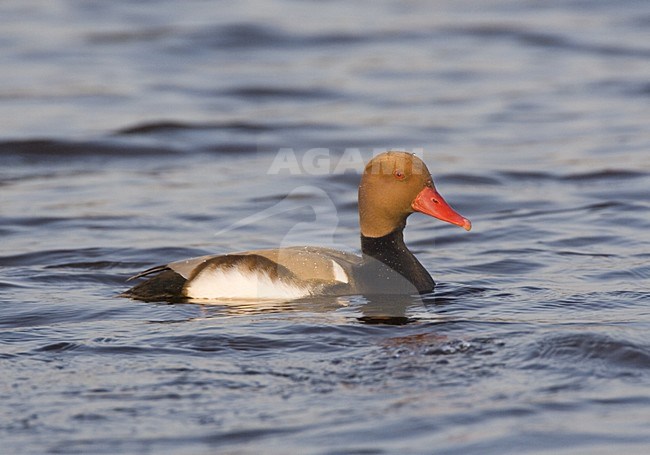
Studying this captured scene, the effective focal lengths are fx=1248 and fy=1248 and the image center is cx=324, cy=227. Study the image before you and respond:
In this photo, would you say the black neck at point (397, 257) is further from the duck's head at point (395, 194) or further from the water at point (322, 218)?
the water at point (322, 218)

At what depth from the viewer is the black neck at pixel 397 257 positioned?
9.00 m

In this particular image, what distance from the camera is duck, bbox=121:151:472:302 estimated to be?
8.67m

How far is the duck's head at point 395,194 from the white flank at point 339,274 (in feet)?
1.79

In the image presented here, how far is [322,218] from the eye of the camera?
41.1 feet

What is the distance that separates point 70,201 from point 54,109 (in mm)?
4804

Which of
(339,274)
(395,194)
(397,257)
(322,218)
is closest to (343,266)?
(339,274)

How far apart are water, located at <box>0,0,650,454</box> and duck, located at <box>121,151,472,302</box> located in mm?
178

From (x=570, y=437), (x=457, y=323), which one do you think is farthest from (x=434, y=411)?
(x=457, y=323)

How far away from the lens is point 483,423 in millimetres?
6234

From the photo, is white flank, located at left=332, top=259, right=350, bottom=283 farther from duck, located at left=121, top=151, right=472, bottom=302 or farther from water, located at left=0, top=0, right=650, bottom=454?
water, located at left=0, top=0, right=650, bottom=454

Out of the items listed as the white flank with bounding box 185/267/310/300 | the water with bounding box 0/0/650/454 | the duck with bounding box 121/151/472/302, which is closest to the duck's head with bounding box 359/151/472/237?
the duck with bounding box 121/151/472/302

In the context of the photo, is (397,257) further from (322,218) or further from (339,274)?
(322,218)

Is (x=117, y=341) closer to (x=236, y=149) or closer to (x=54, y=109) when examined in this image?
(x=236, y=149)

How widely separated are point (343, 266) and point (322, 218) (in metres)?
3.77
